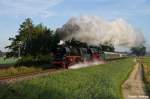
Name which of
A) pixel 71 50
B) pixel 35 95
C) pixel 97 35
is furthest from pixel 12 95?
pixel 97 35

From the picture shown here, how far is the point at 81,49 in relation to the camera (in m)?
42.1

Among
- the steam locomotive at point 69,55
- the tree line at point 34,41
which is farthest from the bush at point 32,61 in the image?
the steam locomotive at point 69,55

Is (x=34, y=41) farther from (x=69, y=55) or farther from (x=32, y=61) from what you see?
(x=69, y=55)

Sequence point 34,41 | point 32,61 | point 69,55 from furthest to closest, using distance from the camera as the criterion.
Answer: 1. point 34,41
2. point 32,61
3. point 69,55

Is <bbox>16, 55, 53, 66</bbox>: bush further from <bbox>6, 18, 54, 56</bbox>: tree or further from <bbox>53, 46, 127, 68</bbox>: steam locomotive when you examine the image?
<bbox>53, 46, 127, 68</bbox>: steam locomotive

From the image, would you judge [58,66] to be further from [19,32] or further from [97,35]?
[19,32]

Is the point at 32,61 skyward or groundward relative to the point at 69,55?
groundward

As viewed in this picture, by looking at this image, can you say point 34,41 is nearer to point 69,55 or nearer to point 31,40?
point 31,40

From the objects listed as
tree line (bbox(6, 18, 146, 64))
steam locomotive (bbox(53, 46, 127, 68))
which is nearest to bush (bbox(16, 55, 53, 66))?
tree line (bbox(6, 18, 146, 64))

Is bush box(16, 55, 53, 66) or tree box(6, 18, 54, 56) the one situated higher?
tree box(6, 18, 54, 56)

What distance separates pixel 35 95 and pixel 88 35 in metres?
27.7

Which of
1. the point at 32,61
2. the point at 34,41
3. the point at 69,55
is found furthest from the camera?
the point at 34,41

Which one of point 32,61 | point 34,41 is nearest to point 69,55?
point 32,61

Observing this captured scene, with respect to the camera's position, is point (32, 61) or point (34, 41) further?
point (34, 41)
